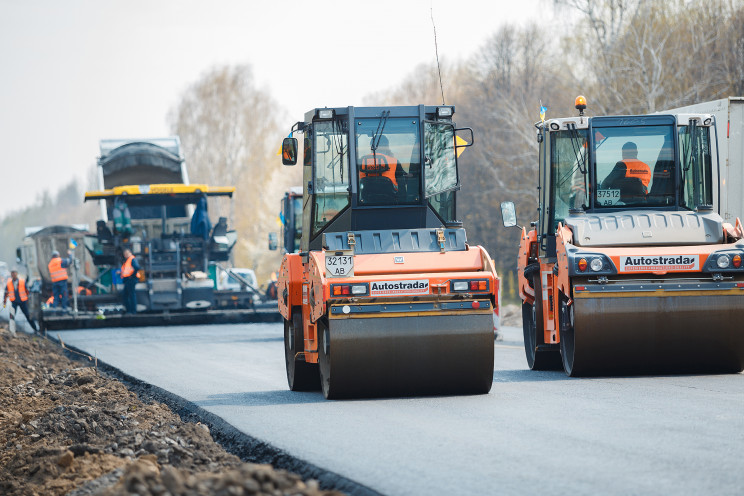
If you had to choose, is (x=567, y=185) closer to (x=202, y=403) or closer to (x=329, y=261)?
(x=329, y=261)

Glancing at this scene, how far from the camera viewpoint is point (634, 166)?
1225cm

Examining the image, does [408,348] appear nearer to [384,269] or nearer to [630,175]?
[384,269]

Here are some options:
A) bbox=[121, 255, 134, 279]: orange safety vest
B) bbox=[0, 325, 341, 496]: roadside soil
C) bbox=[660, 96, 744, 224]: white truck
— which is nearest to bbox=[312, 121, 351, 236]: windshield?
bbox=[0, 325, 341, 496]: roadside soil

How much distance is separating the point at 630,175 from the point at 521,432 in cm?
511

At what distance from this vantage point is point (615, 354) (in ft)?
36.3

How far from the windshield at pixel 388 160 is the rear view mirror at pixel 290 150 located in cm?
63

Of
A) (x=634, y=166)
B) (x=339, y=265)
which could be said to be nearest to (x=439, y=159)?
(x=339, y=265)

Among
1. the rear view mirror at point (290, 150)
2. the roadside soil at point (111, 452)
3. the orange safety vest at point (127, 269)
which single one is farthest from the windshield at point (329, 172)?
the orange safety vest at point (127, 269)

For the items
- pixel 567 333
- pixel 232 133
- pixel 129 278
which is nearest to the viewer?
pixel 567 333

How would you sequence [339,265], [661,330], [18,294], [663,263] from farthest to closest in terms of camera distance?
[18,294], [663,263], [661,330], [339,265]

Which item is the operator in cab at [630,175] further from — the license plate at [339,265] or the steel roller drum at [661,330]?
the license plate at [339,265]

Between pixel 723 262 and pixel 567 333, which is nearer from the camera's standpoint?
pixel 723 262

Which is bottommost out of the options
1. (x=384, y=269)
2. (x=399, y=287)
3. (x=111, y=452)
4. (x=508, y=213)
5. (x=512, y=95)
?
(x=111, y=452)

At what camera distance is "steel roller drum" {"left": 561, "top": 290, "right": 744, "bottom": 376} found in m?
10.8
